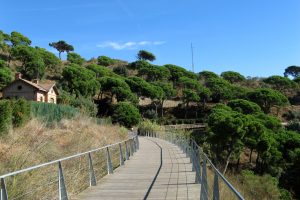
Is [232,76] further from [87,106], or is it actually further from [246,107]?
[87,106]

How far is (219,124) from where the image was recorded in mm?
50125

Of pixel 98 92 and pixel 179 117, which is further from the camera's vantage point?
pixel 179 117

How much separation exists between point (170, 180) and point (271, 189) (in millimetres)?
25304

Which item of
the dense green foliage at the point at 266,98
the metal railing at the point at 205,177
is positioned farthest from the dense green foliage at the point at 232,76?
the metal railing at the point at 205,177

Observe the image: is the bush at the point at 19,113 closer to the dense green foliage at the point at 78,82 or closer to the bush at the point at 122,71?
the dense green foliage at the point at 78,82

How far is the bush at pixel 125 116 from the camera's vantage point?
205ft

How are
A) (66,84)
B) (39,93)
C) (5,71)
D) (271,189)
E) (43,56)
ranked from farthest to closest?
(43,56) < (66,84) < (5,71) < (39,93) < (271,189)

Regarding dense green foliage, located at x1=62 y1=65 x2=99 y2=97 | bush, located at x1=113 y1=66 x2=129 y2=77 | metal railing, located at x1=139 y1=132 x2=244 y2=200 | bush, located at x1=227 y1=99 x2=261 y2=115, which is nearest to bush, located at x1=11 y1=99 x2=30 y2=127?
metal railing, located at x1=139 y1=132 x2=244 y2=200

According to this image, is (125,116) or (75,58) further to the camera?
(75,58)

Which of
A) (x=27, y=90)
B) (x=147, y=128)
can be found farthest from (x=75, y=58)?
(x=147, y=128)

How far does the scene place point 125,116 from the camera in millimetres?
62688

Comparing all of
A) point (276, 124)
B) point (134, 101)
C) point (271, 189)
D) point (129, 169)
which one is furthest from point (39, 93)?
point (129, 169)

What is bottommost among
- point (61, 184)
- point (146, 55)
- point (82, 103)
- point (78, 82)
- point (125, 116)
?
point (61, 184)

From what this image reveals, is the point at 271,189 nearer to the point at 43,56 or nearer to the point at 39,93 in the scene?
the point at 39,93
